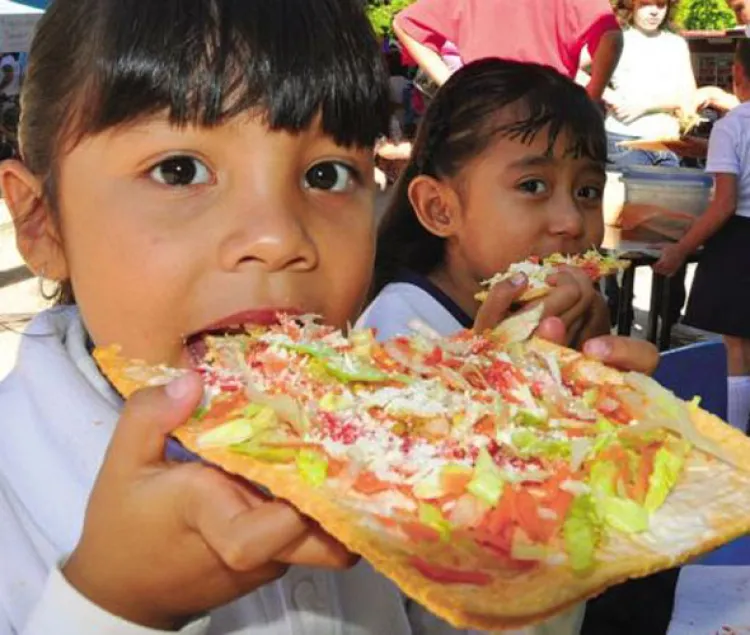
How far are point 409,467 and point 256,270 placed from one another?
36 cm

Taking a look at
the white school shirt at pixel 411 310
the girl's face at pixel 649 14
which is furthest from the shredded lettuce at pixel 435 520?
the girl's face at pixel 649 14

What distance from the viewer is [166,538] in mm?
1044

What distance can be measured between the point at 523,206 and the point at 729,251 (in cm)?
289

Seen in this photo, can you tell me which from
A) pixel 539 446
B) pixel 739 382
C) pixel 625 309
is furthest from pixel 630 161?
pixel 539 446

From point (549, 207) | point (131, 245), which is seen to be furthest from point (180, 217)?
point (549, 207)

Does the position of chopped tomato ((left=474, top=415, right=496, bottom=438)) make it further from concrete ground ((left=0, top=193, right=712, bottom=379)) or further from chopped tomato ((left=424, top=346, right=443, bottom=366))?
concrete ground ((left=0, top=193, right=712, bottom=379))

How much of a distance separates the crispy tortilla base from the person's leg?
139 inches

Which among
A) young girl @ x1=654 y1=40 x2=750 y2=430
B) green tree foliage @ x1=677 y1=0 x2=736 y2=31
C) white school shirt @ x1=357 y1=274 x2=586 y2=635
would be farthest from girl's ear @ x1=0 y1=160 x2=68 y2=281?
green tree foliage @ x1=677 y1=0 x2=736 y2=31

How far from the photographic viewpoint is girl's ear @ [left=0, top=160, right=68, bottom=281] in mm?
1444

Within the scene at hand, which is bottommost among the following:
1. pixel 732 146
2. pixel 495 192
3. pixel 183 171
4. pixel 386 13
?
pixel 386 13

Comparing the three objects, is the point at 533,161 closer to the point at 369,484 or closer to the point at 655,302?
the point at 369,484

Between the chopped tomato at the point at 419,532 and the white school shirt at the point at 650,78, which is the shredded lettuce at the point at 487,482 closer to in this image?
the chopped tomato at the point at 419,532

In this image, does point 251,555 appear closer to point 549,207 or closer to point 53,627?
point 53,627

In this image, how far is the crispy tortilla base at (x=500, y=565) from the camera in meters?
0.85
